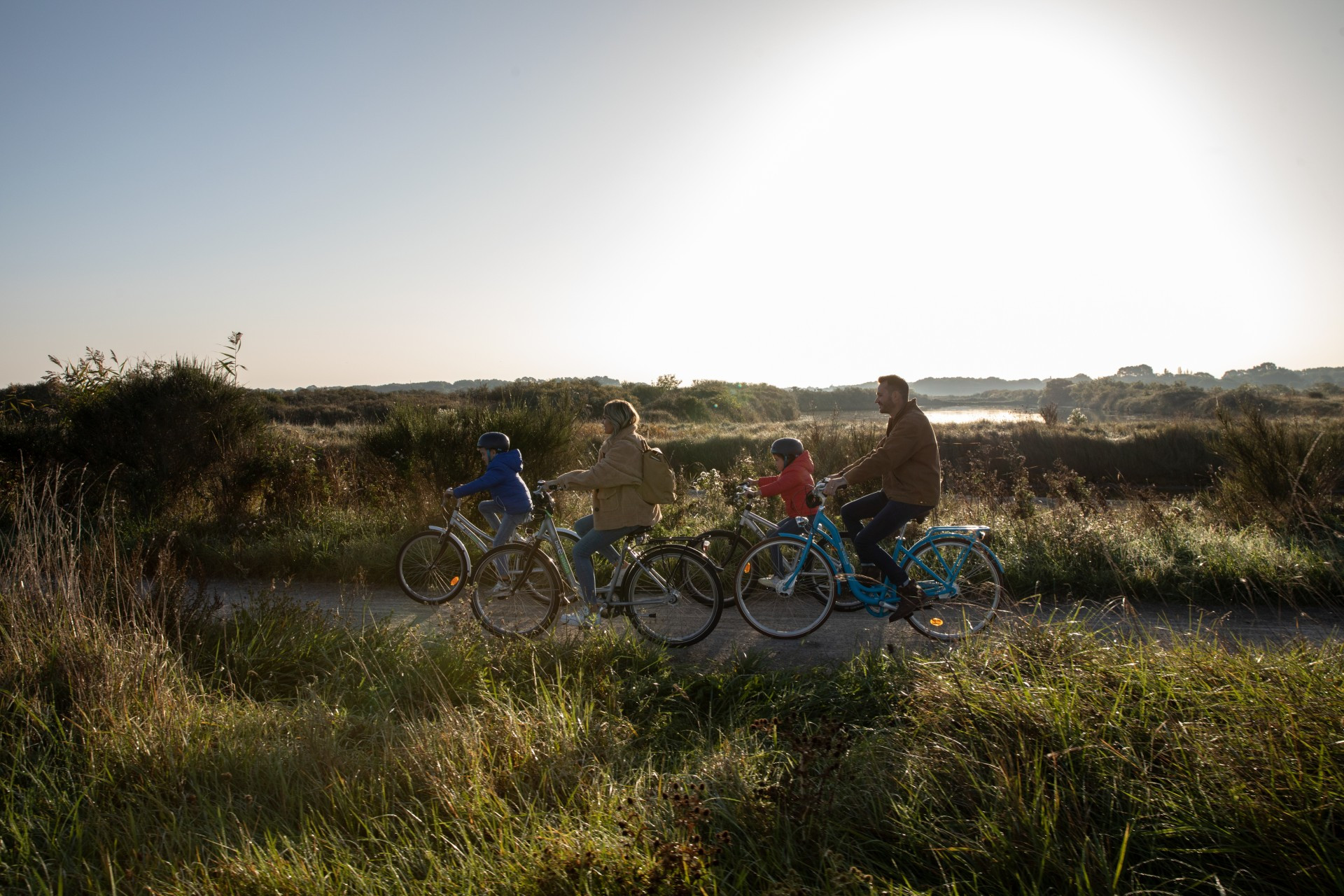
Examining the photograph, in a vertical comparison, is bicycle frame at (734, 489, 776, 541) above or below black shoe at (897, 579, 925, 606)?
above

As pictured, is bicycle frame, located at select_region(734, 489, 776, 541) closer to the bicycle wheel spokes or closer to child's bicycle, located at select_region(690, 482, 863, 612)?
child's bicycle, located at select_region(690, 482, 863, 612)

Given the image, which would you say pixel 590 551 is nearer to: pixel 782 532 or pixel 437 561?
pixel 782 532

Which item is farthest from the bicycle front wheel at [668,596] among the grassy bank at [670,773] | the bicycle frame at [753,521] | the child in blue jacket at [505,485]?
the child in blue jacket at [505,485]

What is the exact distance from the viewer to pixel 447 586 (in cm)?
702

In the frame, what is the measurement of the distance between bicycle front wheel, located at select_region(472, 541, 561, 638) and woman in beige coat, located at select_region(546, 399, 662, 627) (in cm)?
29

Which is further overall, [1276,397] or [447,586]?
[1276,397]

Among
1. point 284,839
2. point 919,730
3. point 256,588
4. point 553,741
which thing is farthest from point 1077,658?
point 256,588

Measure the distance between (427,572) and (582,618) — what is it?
2.26 meters

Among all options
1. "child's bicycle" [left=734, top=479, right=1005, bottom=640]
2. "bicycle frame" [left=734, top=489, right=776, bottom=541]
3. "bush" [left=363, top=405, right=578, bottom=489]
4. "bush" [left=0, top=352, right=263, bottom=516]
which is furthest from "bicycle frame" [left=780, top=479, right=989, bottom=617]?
"bush" [left=0, top=352, right=263, bottom=516]

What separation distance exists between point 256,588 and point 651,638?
456 cm

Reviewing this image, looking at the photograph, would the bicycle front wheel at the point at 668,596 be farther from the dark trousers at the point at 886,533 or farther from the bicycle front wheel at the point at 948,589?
the bicycle front wheel at the point at 948,589

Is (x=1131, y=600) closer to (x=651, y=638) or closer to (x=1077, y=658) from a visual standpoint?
(x=1077, y=658)

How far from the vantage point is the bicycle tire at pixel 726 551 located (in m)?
6.21

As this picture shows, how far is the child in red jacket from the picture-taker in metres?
6.21
